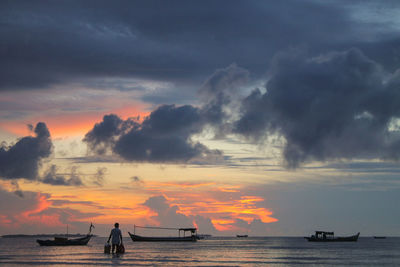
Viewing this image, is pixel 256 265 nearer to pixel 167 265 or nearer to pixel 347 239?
pixel 167 265

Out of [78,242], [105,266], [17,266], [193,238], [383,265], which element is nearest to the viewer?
[105,266]

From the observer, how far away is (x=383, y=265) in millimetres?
62188

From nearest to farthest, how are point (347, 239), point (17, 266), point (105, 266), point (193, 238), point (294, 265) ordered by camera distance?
point (105, 266)
point (17, 266)
point (294, 265)
point (193, 238)
point (347, 239)

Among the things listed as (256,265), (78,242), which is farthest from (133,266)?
(78,242)

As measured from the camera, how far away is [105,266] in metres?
44.4

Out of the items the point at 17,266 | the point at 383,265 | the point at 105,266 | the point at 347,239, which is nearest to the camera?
the point at 105,266

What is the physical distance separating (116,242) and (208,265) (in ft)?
32.9

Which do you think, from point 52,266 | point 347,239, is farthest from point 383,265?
point 347,239

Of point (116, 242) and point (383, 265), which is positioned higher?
point (116, 242)

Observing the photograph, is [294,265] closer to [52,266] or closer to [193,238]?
[52,266]

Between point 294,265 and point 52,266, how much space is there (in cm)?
2650

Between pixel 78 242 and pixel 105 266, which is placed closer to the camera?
pixel 105 266

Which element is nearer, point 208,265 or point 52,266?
point 52,266

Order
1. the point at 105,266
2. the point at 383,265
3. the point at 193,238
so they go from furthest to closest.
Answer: the point at 193,238 < the point at 383,265 < the point at 105,266
